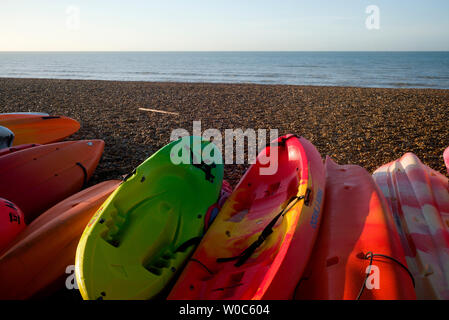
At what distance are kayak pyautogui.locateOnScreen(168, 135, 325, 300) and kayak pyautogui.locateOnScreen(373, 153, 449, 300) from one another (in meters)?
0.74

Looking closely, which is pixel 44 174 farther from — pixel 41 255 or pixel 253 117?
pixel 253 117

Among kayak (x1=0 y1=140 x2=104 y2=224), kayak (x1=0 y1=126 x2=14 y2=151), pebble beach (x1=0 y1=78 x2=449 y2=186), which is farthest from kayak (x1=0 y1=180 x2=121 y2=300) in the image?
kayak (x1=0 y1=126 x2=14 y2=151)

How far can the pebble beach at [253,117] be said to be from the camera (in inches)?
214

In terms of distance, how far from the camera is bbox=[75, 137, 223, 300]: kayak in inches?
81.5

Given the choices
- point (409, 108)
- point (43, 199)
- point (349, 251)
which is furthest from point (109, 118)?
point (409, 108)

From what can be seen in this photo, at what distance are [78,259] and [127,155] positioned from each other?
3.56 metres

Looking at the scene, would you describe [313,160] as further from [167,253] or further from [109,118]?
[109,118]

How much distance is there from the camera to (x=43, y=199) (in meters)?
3.69

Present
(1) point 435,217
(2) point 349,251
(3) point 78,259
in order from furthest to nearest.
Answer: (1) point 435,217
(2) point 349,251
(3) point 78,259

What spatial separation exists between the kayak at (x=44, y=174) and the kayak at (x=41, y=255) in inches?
27.1

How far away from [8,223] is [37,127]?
3.60 meters

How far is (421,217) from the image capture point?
2.85 metres

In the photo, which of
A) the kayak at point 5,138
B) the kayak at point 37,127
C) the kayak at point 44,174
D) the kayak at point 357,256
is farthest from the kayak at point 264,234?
the kayak at point 37,127

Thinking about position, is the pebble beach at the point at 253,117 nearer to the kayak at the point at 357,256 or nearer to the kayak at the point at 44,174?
the kayak at the point at 44,174
